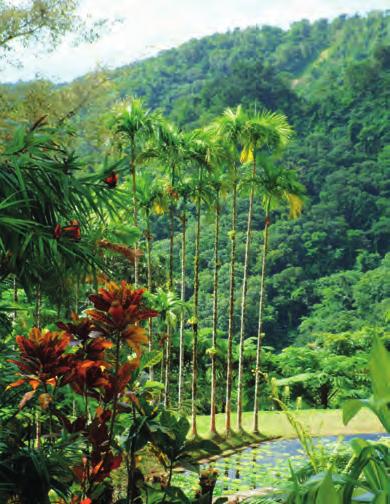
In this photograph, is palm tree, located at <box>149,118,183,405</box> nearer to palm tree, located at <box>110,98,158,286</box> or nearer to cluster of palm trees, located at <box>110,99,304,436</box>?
cluster of palm trees, located at <box>110,99,304,436</box>

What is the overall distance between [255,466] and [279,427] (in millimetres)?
3146

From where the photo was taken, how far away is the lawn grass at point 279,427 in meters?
12.2

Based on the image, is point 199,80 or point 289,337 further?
point 199,80

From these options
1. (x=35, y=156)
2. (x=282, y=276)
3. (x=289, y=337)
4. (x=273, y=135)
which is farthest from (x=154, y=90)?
(x=35, y=156)

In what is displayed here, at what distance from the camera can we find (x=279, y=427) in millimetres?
13133

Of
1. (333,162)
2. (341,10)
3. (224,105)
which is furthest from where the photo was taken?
(341,10)

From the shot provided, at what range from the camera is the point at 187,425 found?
122 inches

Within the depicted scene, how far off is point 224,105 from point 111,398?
33.0m

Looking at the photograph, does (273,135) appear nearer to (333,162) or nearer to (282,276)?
(282,276)

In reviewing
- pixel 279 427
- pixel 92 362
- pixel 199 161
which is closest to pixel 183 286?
pixel 199 161

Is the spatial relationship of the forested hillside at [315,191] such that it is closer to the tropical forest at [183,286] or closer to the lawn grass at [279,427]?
the tropical forest at [183,286]

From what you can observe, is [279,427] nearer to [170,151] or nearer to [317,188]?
[170,151]

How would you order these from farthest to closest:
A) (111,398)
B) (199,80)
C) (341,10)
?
(341,10)
(199,80)
(111,398)

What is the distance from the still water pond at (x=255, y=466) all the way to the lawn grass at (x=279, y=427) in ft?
1.08
